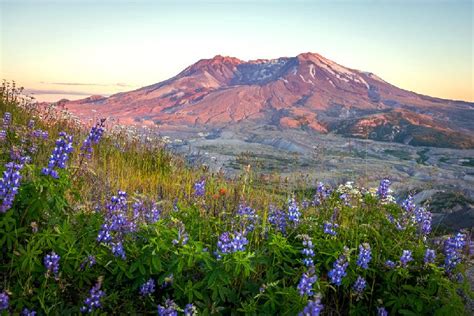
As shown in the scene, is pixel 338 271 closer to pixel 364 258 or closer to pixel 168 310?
pixel 364 258

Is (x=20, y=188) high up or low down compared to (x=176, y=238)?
up

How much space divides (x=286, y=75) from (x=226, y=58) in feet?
120

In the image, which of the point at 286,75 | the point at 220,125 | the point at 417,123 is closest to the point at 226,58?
the point at 286,75

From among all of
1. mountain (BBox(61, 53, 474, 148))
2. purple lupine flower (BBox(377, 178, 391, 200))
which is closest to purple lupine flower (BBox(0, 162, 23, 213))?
purple lupine flower (BBox(377, 178, 391, 200))

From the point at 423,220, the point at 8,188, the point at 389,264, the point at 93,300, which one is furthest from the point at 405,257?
the point at 8,188

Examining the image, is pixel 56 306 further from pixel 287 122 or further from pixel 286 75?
pixel 286 75

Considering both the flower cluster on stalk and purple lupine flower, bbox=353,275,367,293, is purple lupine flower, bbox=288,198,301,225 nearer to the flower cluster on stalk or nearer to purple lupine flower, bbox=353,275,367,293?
purple lupine flower, bbox=353,275,367,293

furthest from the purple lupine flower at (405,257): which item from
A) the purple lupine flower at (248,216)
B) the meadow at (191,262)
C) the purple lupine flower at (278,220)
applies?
the purple lupine flower at (248,216)

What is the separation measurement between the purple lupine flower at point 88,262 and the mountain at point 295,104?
65.7 meters

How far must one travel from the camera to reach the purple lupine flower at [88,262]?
306cm

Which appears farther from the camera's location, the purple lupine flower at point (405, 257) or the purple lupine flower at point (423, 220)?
the purple lupine flower at point (423, 220)

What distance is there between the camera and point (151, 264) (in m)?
3.11

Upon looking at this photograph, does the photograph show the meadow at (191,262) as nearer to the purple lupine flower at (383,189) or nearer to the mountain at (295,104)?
the purple lupine flower at (383,189)

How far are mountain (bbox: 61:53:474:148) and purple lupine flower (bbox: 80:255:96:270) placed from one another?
65.7 metres
